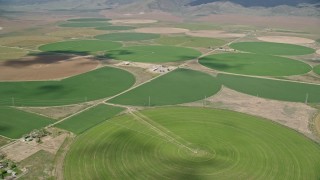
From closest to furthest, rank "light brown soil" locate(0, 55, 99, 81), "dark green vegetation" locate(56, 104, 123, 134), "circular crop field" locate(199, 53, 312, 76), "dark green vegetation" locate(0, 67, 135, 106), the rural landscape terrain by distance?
the rural landscape terrain
"dark green vegetation" locate(56, 104, 123, 134)
"dark green vegetation" locate(0, 67, 135, 106)
"light brown soil" locate(0, 55, 99, 81)
"circular crop field" locate(199, 53, 312, 76)

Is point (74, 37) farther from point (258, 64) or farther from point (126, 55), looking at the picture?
point (258, 64)

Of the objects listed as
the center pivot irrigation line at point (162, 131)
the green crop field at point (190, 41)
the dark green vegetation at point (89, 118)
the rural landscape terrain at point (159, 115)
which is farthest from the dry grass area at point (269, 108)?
the green crop field at point (190, 41)

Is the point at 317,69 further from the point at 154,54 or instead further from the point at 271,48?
the point at 154,54

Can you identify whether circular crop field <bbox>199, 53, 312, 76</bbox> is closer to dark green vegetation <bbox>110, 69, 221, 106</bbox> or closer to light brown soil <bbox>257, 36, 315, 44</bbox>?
dark green vegetation <bbox>110, 69, 221, 106</bbox>

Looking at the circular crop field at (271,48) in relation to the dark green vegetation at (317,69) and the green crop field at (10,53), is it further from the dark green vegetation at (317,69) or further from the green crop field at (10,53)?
the green crop field at (10,53)

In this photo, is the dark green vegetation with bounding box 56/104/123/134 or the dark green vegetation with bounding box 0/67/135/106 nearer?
the dark green vegetation with bounding box 56/104/123/134

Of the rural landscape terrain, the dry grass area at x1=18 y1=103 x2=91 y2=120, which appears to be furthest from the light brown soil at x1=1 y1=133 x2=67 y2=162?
the dry grass area at x1=18 y1=103 x2=91 y2=120
